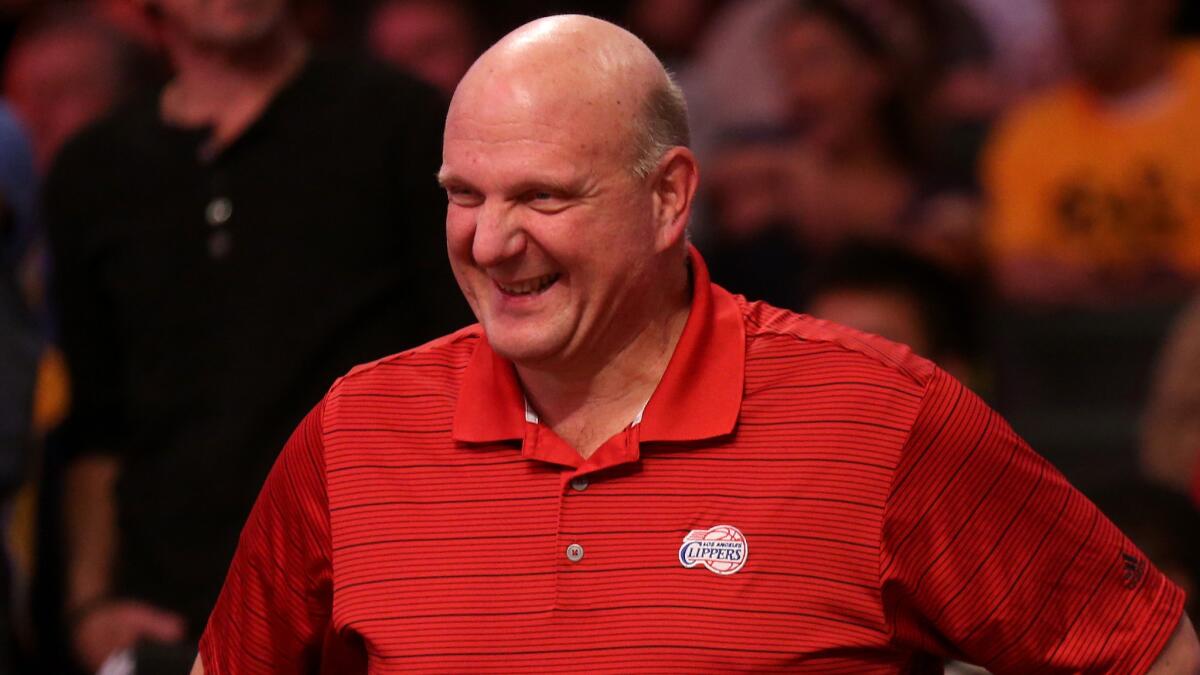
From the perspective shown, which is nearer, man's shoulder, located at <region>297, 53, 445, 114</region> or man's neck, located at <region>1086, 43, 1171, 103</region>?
man's shoulder, located at <region>297, 53, 445, 114</region>

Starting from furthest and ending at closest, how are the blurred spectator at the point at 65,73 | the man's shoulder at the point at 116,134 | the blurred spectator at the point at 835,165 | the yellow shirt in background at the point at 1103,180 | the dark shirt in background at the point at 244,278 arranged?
the blurred spectator at the point at 65,73
the blurred spectator at the point at 835,165
the yellow shirt in background at the point at 1103,180
the man's shoulder at the point at 116,134
the dark shirt in background at the point at 244,278

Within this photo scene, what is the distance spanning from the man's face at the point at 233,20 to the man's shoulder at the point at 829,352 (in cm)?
124

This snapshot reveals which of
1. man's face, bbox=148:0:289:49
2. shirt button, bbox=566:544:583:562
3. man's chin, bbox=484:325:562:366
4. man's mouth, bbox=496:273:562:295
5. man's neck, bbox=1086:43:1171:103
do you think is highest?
man's face, bbox=148:0:289:49

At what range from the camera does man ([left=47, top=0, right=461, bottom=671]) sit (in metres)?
3.21

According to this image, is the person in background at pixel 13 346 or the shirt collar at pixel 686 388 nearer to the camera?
the shirt collar at pixel 686 388

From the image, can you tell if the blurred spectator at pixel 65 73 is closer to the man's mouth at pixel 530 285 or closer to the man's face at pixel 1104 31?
the man's face at pixel 1104 31

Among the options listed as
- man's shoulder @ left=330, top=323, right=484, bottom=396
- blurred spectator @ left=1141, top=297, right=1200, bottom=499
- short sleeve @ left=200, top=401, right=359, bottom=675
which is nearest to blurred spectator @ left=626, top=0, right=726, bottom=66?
blurred spectator @ left=1141, top=297, right=1200, bottom=499

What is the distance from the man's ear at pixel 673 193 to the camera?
7.57ft

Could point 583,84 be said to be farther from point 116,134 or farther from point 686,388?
point 116,134

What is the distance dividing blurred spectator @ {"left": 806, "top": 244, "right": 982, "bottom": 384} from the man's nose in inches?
90.4

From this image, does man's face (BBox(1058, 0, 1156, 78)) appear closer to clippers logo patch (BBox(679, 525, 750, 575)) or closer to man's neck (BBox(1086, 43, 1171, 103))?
man's neck (BBox(1086, 43, 1171, 103))

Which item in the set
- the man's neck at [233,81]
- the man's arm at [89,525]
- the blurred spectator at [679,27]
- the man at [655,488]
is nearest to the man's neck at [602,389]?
the man at [655,488]

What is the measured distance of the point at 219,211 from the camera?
3309 mm

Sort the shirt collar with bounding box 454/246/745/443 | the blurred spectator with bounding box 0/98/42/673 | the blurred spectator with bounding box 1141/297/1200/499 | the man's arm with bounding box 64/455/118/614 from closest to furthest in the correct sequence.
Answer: the shirt collar with bounding box 454/246/745/443 → the blurred spectator with bounding box 0/98/42/673 → the man's arm with bounding box 64/455/118/614 → the blurred spectator with bounding box 1141/297/1200/499
